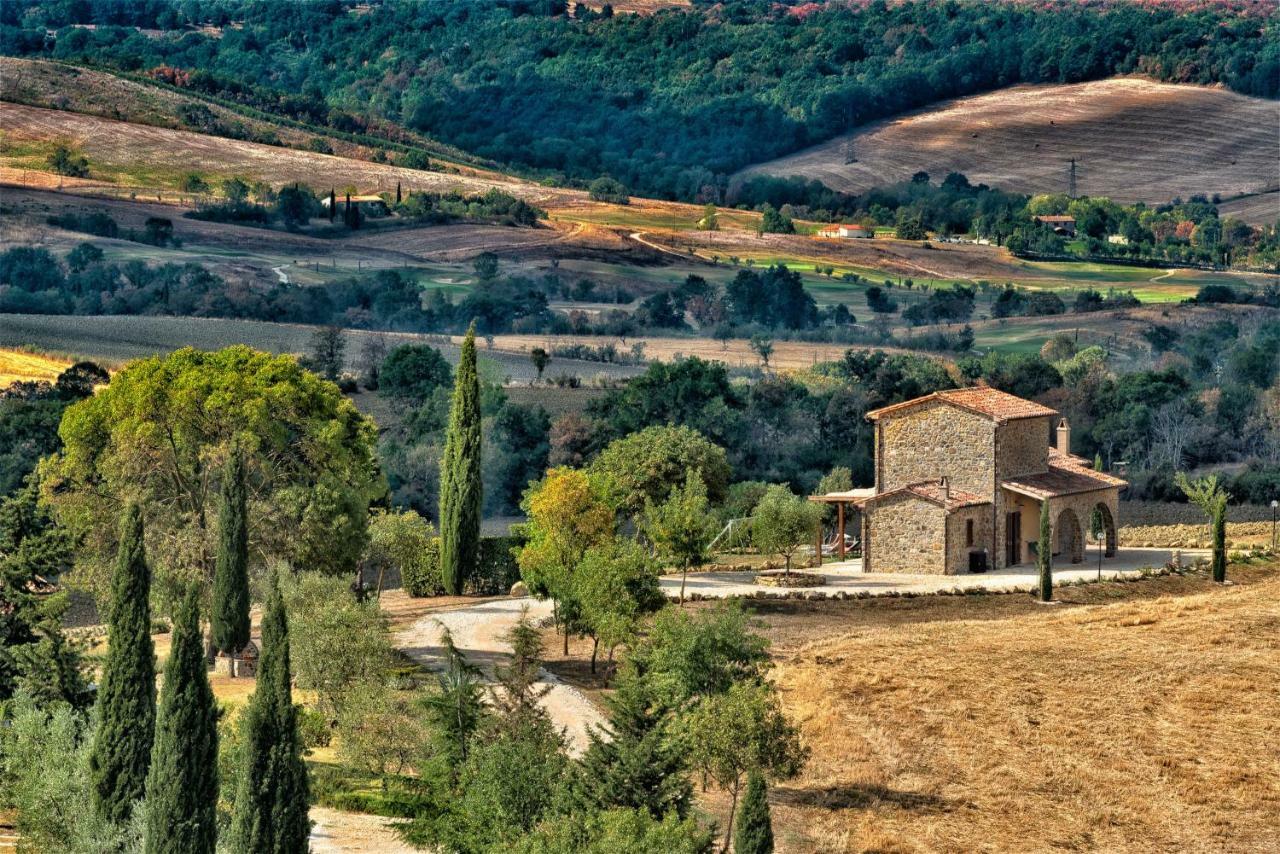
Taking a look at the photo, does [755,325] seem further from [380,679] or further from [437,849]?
[437,849]

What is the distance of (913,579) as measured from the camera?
5122 cm

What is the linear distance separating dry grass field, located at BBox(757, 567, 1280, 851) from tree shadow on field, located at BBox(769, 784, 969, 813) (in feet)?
0.11

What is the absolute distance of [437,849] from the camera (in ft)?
102

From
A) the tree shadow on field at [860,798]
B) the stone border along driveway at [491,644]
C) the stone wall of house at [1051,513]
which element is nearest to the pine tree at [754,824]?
the stone border along driveway at [491,644]

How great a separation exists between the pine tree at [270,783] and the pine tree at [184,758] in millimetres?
421

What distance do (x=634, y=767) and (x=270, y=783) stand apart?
4440 millimetres

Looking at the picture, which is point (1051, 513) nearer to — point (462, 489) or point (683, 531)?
point (683, 531)

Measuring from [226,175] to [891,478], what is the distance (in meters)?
108

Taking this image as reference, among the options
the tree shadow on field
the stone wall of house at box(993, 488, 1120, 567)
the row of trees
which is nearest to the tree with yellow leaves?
the stone wall of house at box(993, 488, 1120, 567)

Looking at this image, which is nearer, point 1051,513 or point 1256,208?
point 1051,513

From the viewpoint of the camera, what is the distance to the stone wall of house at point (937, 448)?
175ft

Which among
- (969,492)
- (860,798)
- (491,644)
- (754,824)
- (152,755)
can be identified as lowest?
(860,798)

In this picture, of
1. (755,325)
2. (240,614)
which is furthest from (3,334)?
(240,614)

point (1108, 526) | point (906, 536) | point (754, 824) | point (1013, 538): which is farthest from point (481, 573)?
point (754, 824)
